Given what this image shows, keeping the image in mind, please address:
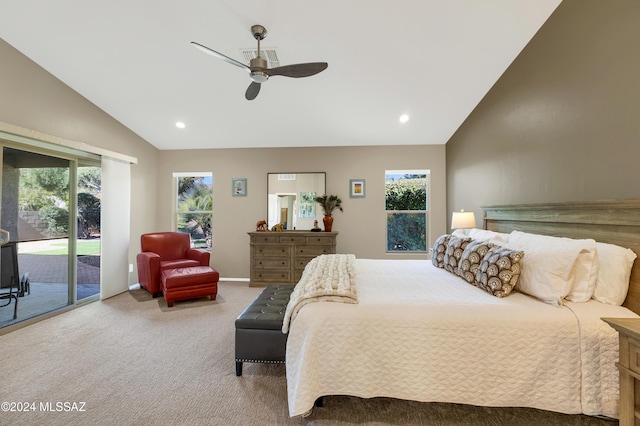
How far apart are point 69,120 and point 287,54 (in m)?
3.08

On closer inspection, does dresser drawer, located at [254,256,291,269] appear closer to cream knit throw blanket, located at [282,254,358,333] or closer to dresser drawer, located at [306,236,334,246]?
dresser drawer, located at [306,236,334,246]

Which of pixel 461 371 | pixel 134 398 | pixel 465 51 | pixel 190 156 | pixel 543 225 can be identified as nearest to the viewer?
pixel 461 371

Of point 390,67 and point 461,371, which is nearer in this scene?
point 461,371

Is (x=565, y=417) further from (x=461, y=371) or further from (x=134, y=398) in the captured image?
(x=134, y=398)

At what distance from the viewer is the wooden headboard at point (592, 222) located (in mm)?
1644

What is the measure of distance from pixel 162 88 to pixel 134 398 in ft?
11.4

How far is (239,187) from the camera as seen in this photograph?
16.9 feet

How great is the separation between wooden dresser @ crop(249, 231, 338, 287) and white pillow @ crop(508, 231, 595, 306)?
2.91 metres

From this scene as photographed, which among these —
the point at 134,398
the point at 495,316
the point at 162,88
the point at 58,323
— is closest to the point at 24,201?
the point at 58,323

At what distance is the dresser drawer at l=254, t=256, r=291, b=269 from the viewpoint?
4.55 m

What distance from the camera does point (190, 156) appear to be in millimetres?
5238

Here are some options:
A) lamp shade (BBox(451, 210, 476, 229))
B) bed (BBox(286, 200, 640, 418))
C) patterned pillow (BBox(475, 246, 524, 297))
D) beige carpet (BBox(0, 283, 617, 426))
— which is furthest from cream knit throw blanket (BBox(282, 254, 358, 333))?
lamp shade (BBox(451, 210, 476, 229))

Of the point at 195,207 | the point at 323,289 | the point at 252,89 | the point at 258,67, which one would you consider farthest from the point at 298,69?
the point at 195,207

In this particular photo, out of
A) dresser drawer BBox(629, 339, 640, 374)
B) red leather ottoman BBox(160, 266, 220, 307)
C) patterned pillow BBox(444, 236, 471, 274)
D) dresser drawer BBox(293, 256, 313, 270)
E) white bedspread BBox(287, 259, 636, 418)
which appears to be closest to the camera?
dresser drawer BBox(629, 339, 640, 374)
